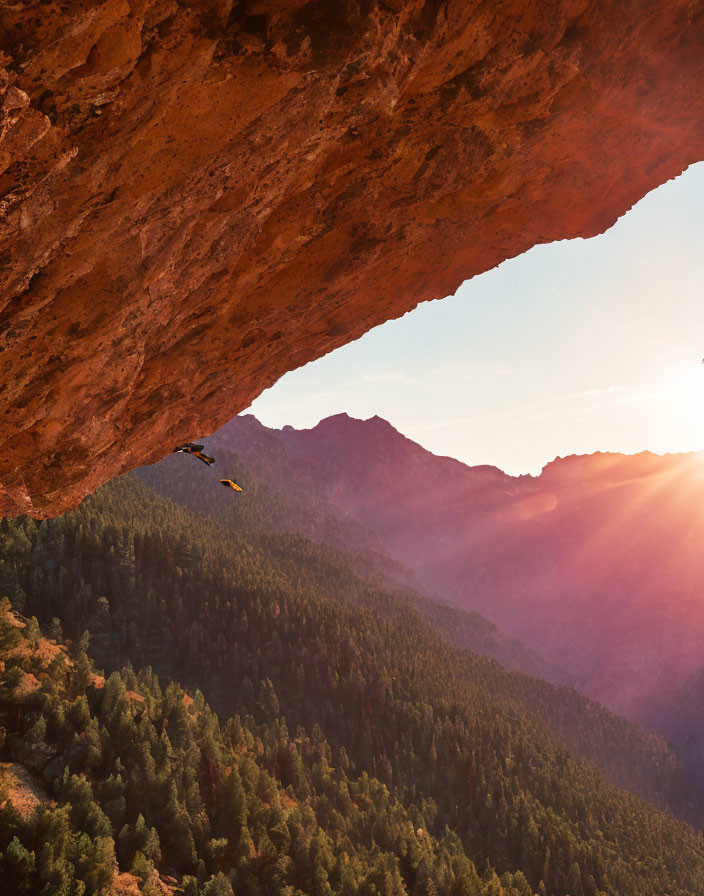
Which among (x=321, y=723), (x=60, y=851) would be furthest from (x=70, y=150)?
(x=321, y=723)

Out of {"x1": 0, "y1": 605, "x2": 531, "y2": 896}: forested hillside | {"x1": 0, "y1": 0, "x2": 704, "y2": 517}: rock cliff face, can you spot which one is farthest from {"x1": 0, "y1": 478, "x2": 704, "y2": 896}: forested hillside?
{"x1": 0, "y1": 0, "x2": 704, "y2": 517}: rock cliff face

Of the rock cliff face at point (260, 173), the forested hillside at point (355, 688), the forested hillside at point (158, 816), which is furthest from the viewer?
the forested hillside at point (355, 688)

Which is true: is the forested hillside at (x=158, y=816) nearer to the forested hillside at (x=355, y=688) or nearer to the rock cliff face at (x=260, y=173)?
the forested hillside at (x=355, y=688)

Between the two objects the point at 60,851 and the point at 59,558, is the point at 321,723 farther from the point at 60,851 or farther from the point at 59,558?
the point at 60,851

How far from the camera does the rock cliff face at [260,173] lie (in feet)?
27.8

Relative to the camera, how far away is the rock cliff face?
848 cm

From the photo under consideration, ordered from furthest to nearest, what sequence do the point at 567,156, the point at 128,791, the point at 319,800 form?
the point at 319,800 → the point at 128,791 → the point at 567,156

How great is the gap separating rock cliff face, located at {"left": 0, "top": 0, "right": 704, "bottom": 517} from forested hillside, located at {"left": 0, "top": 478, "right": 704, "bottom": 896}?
321ft

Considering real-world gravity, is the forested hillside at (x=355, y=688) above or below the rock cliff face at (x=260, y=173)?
below

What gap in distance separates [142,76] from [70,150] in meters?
1.50

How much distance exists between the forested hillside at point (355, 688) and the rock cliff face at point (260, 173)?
321ft

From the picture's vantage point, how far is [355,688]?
453ft

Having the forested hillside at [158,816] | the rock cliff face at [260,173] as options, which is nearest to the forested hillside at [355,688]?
the forested hillside at [158,816]

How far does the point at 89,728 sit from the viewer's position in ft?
220
